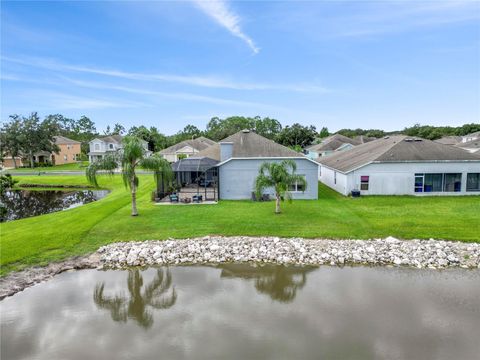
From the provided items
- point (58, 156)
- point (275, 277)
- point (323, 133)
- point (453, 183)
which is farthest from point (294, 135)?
point (275, 277)

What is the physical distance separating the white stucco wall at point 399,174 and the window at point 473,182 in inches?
12.2

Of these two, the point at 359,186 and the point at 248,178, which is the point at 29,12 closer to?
the point at 248,178

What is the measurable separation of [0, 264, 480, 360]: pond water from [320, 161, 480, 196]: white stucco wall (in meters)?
12.2

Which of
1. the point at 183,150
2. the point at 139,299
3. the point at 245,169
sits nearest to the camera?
the point at 139,299

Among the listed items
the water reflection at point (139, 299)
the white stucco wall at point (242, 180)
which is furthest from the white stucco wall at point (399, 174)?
the water reflection at point (139, 299)

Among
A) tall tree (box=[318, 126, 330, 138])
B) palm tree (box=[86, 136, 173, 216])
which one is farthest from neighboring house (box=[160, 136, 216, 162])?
tall tree (box=[318, 126, 330, 138])

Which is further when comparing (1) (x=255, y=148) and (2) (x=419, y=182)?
(1) (x=255, y=148)

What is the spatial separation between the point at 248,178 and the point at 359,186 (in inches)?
317

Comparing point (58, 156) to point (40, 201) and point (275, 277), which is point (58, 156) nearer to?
point (40, 201)

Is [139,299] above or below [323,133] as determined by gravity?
below

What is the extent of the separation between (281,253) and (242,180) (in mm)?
10176

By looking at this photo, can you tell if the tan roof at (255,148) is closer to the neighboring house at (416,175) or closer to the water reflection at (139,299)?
the neighboring house at (416,175)

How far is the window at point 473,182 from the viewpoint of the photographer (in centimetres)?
2266

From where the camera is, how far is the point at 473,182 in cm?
2270
